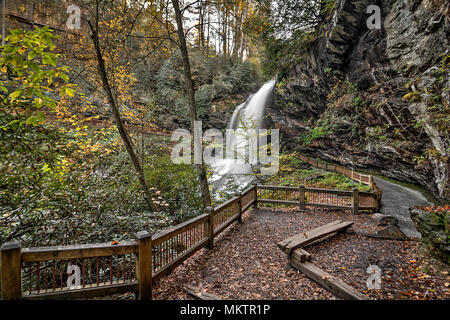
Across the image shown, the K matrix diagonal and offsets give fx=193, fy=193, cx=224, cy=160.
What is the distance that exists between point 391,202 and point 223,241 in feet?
23.1

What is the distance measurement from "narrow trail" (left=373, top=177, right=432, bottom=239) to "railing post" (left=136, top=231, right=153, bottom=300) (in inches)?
288

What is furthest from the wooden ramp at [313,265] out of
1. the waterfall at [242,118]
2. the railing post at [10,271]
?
the waterfall at [242,118]

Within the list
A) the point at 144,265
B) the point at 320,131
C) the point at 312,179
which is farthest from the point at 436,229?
the point at 320,131

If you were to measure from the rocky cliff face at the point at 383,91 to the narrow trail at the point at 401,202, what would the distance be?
63 cm

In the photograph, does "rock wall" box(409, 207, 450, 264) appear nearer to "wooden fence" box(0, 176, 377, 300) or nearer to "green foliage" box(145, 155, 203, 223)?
"wooden fence" box(0, 176, 377, 300)

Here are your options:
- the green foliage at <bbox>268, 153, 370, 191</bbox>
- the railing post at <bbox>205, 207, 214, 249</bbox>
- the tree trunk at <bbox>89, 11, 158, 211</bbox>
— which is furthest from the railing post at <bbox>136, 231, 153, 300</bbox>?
the green foliage at <bbox>268, 153, 370, 191</bbox>

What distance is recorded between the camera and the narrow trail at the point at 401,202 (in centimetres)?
632

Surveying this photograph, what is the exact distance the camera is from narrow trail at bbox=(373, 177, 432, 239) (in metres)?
6.32

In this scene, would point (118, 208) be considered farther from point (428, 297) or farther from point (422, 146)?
point (422, 146)

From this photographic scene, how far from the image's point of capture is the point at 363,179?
9969 millimetres

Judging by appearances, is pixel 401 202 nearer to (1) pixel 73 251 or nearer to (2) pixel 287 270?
(2) pixel 287 270

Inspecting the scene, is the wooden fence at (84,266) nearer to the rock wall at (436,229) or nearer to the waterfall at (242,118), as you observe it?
Answer: the rock wall at (436,229)
